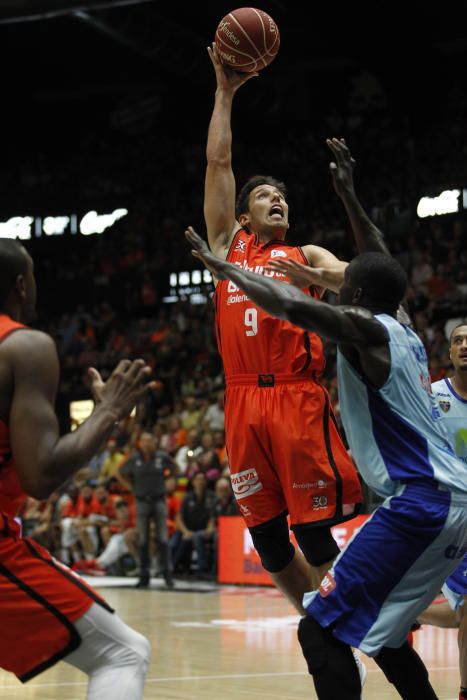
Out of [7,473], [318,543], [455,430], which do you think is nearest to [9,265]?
[7,473]

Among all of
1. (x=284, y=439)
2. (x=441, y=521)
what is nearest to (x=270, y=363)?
(x=284, y=439)

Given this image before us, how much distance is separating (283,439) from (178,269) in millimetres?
19381

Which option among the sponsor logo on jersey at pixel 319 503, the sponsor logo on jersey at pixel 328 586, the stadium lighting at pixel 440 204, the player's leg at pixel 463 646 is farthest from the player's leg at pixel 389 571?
the stadium lighting at pixel 440 204

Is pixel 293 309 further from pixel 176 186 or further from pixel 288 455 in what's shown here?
pixel 176 186

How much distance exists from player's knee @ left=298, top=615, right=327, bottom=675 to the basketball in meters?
3.47

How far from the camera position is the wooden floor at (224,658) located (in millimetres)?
6418

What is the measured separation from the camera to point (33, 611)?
333cm

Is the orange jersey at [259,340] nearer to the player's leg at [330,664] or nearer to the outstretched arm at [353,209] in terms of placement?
the outstretched arm at [353,209]

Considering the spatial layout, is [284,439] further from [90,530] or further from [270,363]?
[90,530]

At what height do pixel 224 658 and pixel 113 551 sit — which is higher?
pixel 224 658

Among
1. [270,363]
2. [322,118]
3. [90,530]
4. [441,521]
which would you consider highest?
[322,118]

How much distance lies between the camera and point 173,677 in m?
6.99

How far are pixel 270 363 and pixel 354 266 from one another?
1473 millimetres

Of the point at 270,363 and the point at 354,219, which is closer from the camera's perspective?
the point at 354,219
